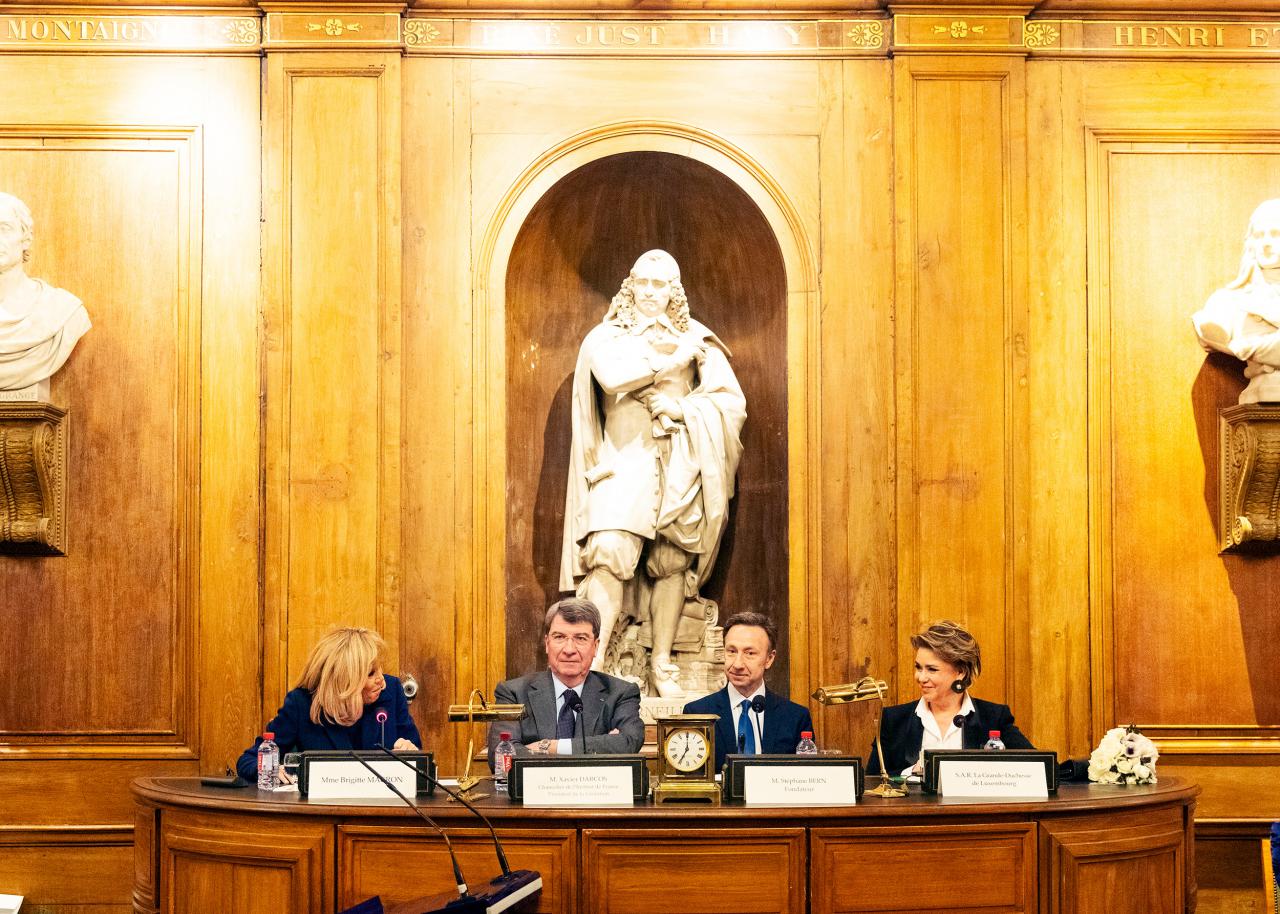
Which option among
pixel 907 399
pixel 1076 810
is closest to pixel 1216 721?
pixel 907 399

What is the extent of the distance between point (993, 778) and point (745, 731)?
0.78 meters

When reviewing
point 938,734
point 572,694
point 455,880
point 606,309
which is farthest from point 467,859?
point 606,309

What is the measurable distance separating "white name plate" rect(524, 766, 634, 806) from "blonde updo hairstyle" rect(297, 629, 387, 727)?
69 cm

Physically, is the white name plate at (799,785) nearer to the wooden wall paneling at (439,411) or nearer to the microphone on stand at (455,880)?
the microphone on stand at (455,880)

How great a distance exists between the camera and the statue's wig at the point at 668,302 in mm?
6285

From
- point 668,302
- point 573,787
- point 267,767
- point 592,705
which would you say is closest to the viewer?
point 573,787

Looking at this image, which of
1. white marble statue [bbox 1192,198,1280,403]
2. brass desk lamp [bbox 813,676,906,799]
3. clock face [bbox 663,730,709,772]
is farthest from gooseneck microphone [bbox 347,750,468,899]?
white marble statue [bbox 1192,198,1280,403]

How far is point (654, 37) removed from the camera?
618 centimetres

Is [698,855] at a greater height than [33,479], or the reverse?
[33,479]

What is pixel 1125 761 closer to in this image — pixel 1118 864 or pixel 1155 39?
pixel 1118 864

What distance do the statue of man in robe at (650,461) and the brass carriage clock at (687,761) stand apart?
189 centimetres

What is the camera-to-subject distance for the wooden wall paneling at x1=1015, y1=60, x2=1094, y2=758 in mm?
6000

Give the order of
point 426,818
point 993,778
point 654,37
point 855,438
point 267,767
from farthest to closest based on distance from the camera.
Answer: point 654,37
point 855,438
point 267,767
point 993,778
point 426,818

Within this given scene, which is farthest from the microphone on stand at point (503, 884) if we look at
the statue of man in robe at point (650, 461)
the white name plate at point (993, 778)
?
the statue of man in robe at point (650, 461)
